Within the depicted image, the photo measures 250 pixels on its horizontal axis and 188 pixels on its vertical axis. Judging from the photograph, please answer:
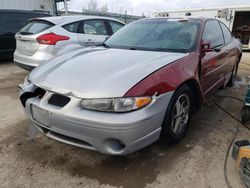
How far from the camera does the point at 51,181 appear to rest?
2133 millimetres

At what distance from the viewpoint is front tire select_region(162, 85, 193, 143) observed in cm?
232

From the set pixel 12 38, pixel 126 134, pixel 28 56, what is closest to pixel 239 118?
pixel 126 134

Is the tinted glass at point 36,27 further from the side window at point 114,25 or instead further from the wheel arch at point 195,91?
the wheel arch at point 195,91

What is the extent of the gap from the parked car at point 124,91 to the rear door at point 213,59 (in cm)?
3

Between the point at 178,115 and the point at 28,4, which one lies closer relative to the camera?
the point at 178,115

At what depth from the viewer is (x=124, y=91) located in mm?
1964

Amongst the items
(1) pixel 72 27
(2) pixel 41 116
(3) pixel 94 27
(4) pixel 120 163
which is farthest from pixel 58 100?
(3) pixel 94 27

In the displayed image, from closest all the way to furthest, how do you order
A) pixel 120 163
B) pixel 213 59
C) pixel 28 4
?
pixel 120 163 → pixel 213 59 → pixel 28 4

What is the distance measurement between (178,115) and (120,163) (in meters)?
0.82

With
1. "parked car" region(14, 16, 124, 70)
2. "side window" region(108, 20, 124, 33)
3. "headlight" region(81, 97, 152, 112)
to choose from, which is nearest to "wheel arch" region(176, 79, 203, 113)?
"headlight" region(81, 97, 152, 112)

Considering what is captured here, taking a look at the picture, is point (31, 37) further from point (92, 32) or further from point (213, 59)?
point (213, 59)

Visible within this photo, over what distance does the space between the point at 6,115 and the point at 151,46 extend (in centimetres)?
237

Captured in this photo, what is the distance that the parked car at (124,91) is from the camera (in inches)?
76.9

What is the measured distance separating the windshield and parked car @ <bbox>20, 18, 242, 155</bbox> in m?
0.01
